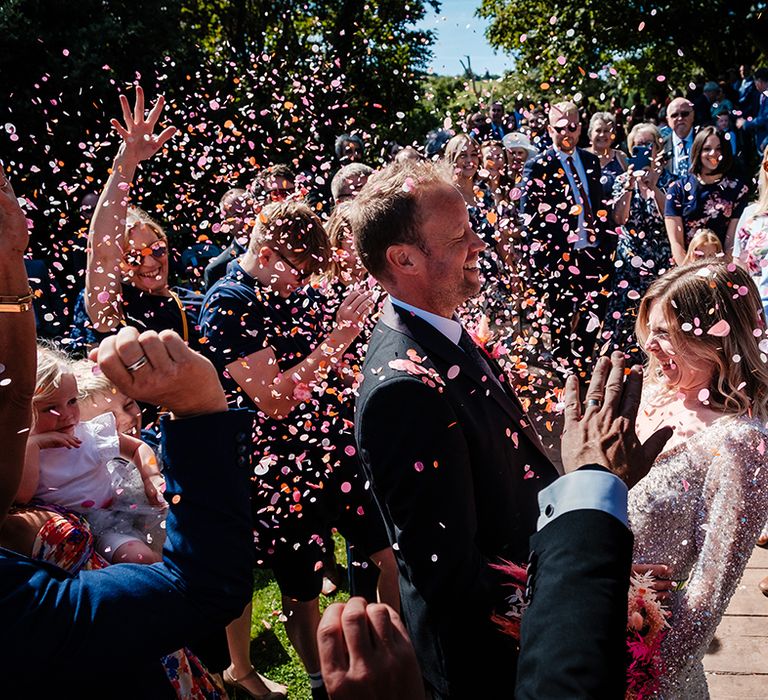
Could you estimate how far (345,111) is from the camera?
13375 mm

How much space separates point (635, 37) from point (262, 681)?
20.9 meters

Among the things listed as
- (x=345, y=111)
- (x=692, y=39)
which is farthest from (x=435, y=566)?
(x=692, y=39)

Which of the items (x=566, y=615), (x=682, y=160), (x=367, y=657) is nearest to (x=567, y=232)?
(x=682, y=160)

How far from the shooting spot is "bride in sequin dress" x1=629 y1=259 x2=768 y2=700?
210cm

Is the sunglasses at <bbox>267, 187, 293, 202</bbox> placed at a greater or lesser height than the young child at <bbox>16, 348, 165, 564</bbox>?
greater

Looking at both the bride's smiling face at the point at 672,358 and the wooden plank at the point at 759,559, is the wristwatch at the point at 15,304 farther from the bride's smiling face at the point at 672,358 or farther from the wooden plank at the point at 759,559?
the wooden plank at the point at 759,559

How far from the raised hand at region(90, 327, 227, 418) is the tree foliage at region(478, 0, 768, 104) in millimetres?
16985

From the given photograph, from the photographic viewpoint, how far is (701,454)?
2.22 meters

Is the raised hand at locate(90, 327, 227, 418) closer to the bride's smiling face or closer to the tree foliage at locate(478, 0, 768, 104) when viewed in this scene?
the bride's smiling face

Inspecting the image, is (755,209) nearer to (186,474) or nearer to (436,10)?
(186,474)

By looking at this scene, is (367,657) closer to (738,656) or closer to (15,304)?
(15,304)

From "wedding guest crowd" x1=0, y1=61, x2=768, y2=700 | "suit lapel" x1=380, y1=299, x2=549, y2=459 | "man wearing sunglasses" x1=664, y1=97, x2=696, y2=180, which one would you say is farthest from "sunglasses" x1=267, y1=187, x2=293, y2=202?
"man wearing sunglasses" x1=664, y1=97, x2=696, y2=180

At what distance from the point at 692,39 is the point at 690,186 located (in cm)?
2017

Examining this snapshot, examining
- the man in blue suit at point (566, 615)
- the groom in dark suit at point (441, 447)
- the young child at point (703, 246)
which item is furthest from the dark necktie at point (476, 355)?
the young child at point (703, 246)
